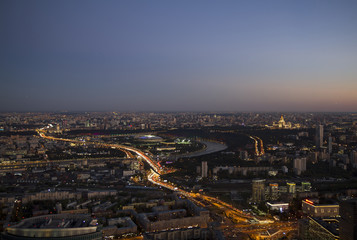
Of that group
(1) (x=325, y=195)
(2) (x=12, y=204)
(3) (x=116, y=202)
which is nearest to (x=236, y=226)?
(3) (x=116, y=202)

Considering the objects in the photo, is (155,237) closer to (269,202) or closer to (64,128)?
(269,202)

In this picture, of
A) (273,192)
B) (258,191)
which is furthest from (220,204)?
(273,192)

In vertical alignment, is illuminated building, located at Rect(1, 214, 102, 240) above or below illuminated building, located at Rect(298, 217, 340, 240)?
above

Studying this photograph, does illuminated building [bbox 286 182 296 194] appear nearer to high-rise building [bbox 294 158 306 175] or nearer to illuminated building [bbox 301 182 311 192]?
illuminated building [bbox 301 182 311 192]

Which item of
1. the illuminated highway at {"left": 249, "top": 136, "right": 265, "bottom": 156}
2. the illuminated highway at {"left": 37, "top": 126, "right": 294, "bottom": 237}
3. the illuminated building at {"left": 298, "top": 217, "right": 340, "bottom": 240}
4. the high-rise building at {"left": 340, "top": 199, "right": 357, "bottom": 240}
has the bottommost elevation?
the illuminated highway at {"left": 37, "top": 126, "right": 294, "bottom": 237}

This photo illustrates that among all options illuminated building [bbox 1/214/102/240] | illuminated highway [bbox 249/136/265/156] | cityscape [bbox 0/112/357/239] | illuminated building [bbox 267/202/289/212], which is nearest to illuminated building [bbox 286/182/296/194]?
cityscape [bbox 0/112/357/239]
